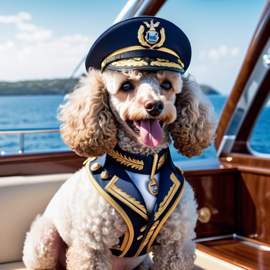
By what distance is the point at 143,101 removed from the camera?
927mm

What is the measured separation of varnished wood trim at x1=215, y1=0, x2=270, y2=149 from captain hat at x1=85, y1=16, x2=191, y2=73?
121 cm

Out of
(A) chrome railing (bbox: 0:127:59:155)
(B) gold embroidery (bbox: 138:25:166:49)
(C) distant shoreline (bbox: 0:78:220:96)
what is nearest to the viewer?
(B) gold embroidery (bbox: 138:25:166:49)

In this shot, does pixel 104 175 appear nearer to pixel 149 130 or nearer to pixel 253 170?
pixel 149 130

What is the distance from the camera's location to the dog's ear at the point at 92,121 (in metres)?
1.07

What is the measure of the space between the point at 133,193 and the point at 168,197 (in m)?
0.13

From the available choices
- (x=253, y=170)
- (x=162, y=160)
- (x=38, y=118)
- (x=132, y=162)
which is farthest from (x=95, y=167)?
(x=38, y=118)

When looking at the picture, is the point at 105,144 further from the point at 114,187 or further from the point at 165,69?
the point at 165,69

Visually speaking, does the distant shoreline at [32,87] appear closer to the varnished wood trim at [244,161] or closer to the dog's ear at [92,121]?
the varnished wood trim at [244,161]

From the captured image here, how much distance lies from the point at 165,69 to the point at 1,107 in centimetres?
4970

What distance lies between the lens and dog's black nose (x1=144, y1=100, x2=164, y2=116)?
91 cm

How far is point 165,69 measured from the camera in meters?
0.98

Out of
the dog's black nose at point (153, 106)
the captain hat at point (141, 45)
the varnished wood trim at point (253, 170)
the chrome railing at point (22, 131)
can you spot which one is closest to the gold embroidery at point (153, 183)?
the dog's black nose at point (153, 106)

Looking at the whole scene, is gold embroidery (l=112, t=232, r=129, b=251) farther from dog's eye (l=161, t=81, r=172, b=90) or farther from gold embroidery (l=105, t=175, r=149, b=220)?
dog's eye (l=161, t=81, r=172, b=90)

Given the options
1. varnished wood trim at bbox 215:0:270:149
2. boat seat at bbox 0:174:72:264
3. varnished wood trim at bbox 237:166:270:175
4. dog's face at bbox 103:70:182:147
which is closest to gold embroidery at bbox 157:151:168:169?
dog's face at bbox 103:70:182:147
